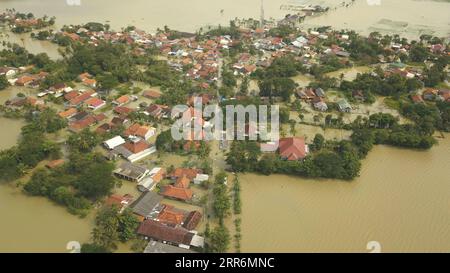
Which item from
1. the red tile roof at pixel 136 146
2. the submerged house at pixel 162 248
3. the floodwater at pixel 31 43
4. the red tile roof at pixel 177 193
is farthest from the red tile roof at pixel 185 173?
the floodwater at pixel 31 43

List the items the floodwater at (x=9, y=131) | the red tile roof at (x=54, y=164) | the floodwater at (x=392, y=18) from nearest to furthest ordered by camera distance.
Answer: the red tile roof at (x=54, y=164) < the floodwater at (x=9, y=131) < the floodwater at (x=392, y=18)

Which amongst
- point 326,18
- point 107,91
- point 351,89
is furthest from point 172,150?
point 326,18

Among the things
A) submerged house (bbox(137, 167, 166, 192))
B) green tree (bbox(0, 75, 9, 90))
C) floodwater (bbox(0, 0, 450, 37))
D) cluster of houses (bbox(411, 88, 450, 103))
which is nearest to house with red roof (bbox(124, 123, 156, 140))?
submerged house (bbox(137, 167, 166, 192))

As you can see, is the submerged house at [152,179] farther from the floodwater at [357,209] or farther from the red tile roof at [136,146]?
the floodwater at [357,209]

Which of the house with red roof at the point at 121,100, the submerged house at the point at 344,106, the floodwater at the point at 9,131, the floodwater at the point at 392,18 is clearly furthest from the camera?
the floodwater at the point at 392,18

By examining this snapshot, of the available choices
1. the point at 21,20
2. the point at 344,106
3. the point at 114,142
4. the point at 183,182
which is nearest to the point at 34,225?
the point at 114,142

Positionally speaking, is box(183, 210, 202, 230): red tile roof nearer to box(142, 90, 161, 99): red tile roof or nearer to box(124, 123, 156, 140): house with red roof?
box(124, 123, 156, 140): house with red roof

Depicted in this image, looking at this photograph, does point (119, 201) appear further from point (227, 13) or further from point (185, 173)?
→ point (227, 13)

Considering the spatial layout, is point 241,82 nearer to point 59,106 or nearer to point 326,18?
point 59,106
